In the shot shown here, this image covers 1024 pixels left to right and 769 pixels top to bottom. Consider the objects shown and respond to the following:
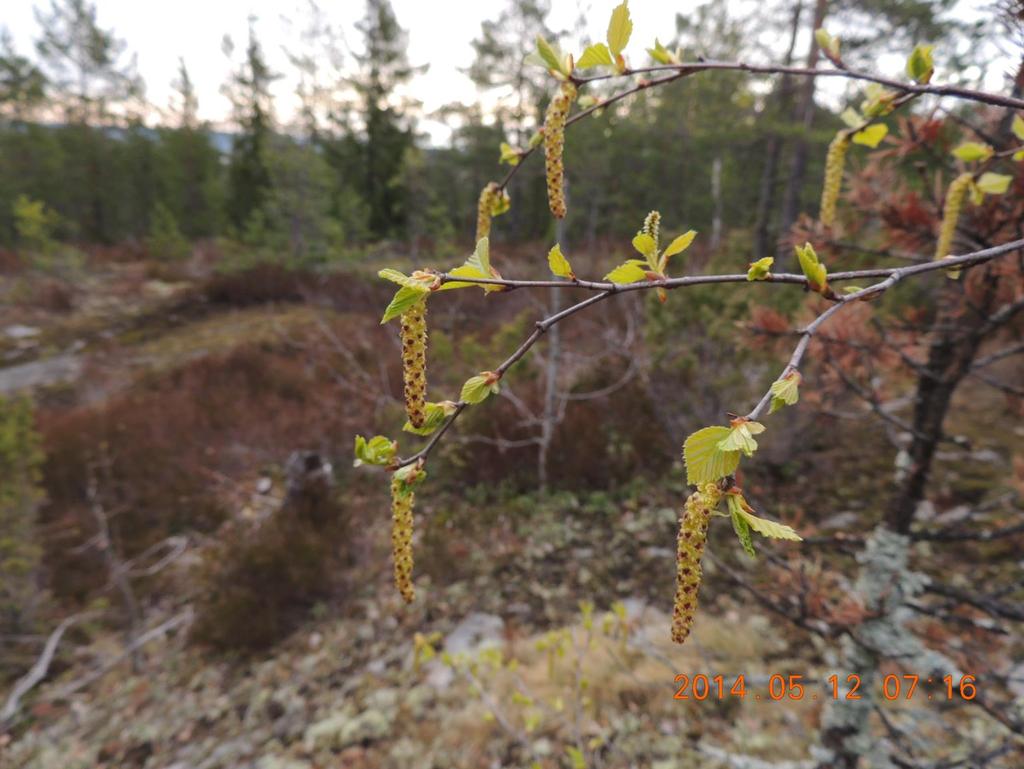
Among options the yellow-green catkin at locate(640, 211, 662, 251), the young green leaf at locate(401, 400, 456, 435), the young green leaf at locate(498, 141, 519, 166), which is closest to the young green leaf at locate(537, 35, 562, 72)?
the young green leaf at locate(498, 141, 519, 166)

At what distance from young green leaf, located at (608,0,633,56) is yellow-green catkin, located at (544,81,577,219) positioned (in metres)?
0.09

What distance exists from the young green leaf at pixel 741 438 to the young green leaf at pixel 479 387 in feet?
0.91

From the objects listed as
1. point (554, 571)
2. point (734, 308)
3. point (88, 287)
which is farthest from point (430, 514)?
point (88, 287)

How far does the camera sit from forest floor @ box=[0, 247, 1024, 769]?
273cm

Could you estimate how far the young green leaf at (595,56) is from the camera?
2.65 feet

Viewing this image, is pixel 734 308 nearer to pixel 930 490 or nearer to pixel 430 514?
pixel 930 490

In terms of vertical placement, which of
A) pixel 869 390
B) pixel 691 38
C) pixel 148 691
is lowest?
pixel 148 691

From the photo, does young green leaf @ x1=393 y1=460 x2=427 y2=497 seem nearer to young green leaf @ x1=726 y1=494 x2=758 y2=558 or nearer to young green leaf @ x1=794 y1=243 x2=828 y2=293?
young green leaf @ x1=726 y1=494 x2=758 y2=558

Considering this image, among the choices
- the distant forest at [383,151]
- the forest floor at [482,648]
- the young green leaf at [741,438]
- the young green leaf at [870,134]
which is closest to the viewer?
the young green leaf at [741,438]

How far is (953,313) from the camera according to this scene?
175 cm

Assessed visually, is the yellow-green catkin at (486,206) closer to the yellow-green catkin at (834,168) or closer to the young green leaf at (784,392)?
the young green leaf at (784,392)

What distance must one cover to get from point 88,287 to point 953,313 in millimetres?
16831
